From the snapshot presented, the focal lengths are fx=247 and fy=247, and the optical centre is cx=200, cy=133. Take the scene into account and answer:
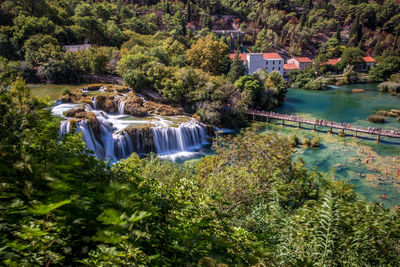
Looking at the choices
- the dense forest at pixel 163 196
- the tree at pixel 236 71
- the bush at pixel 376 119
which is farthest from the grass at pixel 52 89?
the bush at pixel 376 119

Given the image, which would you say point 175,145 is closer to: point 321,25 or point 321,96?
point 321,96

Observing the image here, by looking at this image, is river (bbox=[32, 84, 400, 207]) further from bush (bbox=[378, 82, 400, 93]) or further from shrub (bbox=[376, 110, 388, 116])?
bush (bbox=[378, 82, 400, 93])

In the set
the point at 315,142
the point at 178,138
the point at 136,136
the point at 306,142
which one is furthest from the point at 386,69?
the point at 136,136

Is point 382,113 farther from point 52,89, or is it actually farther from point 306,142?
point 52,89

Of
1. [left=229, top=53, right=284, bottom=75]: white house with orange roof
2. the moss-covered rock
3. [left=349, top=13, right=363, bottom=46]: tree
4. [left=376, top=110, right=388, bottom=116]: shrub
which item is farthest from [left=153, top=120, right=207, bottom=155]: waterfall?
[left=349, top=13, right=363, bottom=46]: tree

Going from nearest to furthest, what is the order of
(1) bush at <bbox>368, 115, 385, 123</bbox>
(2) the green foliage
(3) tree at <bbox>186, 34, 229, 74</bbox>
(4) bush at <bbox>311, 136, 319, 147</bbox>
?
(4) bush at <bbox>311, 136, 319, 147</bbox> < (1) bush at <bbox>368, 115, 385, 123</bbox> < (3) tree at <bbox>186, 34, 229, 74</bbox> < (2) the green foliage

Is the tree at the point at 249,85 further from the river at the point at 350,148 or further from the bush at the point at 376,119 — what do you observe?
the bush at the point at 376,119

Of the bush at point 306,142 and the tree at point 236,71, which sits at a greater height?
the tree at point 236,71
